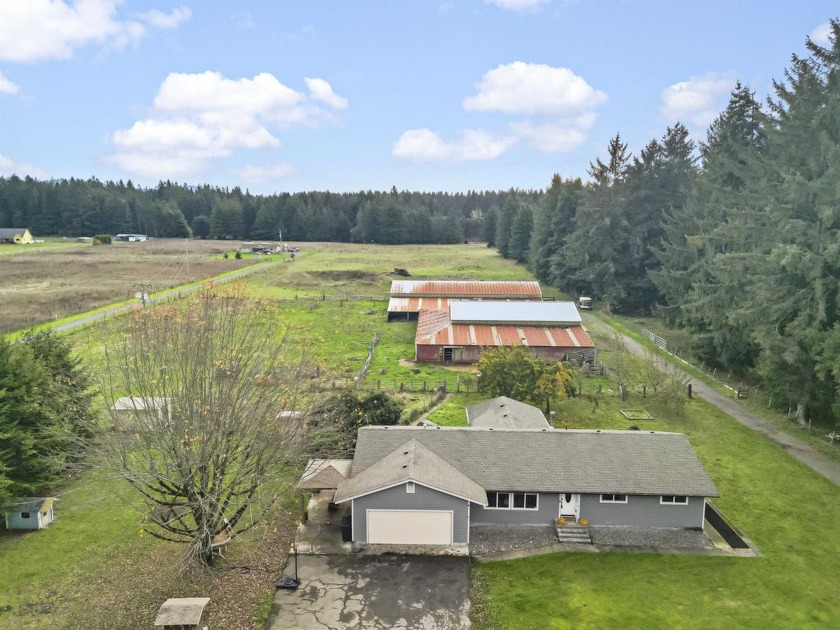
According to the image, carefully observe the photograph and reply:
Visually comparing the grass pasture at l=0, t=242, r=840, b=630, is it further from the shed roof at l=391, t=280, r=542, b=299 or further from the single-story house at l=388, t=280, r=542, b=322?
the shed roof at l=391, t=280, r=542, b=299

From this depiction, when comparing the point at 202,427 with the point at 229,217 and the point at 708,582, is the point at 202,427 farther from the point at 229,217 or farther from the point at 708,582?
the point at 229,217

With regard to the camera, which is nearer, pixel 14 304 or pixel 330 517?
pixel 330 517

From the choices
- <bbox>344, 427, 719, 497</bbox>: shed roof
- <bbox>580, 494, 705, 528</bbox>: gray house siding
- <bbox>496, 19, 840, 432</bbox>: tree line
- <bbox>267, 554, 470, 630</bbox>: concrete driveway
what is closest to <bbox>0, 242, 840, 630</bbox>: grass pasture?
<bbox>267, 554, 470, 630</bbox>: concrete driveway

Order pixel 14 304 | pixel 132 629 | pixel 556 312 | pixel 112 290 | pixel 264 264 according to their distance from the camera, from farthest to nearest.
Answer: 1. pixel 264 264
2. pixel 112 290
3. pixel 14 304
4. pixel 556 312
5. pixel 132 629

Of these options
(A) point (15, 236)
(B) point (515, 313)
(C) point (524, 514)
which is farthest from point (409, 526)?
(A) point (15, 236)

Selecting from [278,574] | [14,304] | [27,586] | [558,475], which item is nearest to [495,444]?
[558,475]

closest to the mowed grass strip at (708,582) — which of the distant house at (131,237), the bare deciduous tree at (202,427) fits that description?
the bare deciduous tree at (202,427)

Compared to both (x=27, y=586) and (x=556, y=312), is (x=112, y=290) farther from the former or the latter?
(x=27, y=586)
